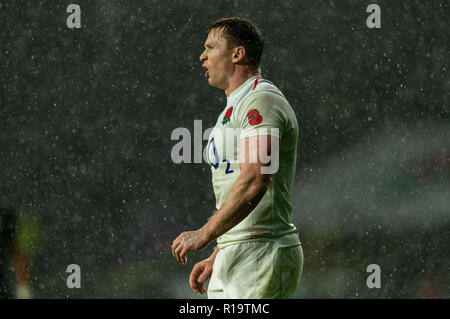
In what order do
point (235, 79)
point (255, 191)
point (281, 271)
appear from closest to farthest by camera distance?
point (255, 191) → point (281, 271) → point (235, 79)

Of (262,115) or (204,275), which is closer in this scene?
(262,115)

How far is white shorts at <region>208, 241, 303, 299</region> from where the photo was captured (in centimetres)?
294

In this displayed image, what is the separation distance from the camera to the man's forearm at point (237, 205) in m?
2.78

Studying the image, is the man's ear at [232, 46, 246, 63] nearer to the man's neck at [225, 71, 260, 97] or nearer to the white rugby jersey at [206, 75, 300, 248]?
the man's neck at [225, 71, 260, 97]

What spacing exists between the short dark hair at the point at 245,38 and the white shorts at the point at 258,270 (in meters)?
0.80

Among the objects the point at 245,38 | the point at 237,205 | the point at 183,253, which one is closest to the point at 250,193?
the point at 237,205

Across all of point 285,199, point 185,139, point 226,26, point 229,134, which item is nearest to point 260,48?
point 226,26

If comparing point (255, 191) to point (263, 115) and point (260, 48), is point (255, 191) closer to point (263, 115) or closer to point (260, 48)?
point (263, 115)

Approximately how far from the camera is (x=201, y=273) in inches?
129

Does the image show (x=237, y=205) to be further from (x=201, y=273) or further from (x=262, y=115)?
(x=201, y=273)

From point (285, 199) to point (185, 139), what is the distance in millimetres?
1394

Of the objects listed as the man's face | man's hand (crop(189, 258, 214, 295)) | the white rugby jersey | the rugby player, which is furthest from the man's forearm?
the man's face

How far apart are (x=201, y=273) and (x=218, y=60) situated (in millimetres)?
947

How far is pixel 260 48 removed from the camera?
3.20 m
